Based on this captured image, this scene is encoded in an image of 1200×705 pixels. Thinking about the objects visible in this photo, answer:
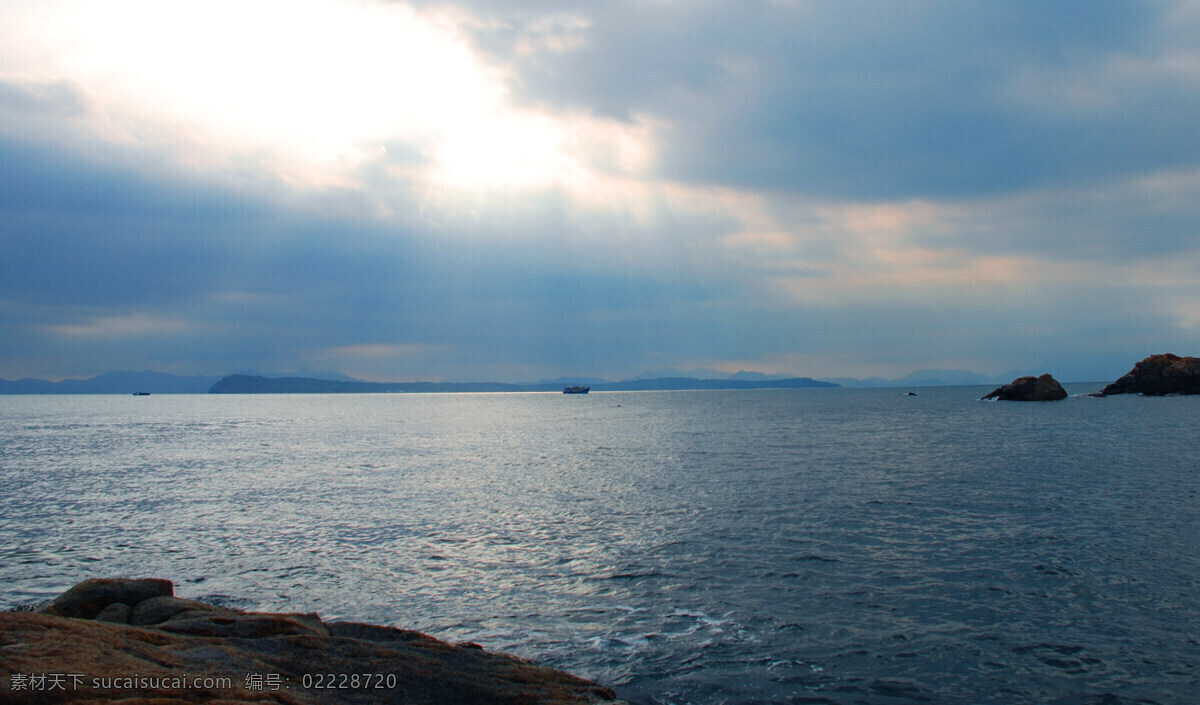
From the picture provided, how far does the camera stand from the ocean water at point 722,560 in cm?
1411

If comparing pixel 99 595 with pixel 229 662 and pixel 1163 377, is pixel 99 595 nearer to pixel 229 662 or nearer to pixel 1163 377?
pixel 229 662

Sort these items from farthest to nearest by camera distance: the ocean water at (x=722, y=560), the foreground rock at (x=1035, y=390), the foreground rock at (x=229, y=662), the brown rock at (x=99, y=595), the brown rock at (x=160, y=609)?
1. the foreground rock at (x=1035, y=390)
2. the brown rock at (x=99, y=595)
3. the brown rock at (x=160, y=609)
4. the ocean water at (x=722, y=560)
5. the foreground rock at (x=229, y=662)

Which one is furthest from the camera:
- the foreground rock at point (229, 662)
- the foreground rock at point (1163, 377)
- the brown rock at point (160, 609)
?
the foreground rock at point (1163, 377)

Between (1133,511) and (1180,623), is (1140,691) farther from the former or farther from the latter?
(1133,511)

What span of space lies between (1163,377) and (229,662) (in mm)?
211324

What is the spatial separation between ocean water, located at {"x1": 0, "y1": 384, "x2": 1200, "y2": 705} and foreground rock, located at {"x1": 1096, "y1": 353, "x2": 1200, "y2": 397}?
14003cm

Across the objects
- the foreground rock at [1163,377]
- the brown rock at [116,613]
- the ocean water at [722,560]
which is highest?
the foreground rock at [1163,377]

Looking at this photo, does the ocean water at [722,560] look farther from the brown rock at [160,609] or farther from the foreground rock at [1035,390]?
the foreground rock at [1035,390]

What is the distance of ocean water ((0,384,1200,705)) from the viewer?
14109 mm

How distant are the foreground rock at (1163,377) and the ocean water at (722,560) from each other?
140 metres

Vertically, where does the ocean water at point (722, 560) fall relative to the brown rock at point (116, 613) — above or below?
below

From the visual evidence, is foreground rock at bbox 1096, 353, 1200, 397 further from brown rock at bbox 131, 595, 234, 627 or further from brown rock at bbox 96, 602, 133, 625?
brown rock at bbox 96, 602, 133, 625

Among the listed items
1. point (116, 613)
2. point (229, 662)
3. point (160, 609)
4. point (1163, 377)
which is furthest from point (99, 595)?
point (1163, 377)

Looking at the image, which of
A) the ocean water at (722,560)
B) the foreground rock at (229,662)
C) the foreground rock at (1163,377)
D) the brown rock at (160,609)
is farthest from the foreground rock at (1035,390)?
the brown rock at (160,609)
